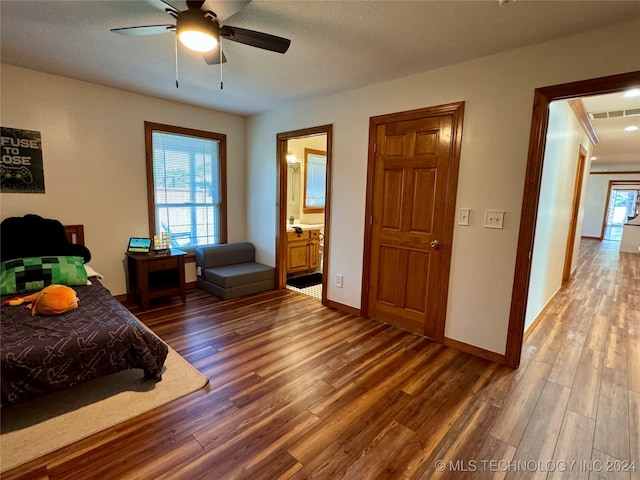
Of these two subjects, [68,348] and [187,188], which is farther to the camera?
[187,188]

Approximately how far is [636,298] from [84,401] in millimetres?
6448

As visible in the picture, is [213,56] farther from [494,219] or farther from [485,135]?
[494,219]

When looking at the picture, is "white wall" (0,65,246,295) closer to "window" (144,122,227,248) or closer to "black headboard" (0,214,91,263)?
"window" (144,122,227,248)

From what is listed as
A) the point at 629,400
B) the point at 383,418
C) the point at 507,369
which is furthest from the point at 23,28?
the point at 629,400

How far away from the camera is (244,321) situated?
3480 millimetres

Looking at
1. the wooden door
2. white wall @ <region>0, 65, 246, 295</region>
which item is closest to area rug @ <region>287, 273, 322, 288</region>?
the wooden door

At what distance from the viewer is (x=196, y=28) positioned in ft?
5.94

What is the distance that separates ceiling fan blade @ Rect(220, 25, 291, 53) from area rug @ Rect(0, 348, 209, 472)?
2.36m

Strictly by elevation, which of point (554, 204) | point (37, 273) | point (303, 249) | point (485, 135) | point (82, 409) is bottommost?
point (82, 409)

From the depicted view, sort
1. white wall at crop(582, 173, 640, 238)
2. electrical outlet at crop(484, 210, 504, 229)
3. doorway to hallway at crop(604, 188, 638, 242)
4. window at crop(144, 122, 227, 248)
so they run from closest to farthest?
electrical outlet at crop(484, 210, 504, 229), window at crop(144, 122, 227, 248), white wall at crop(582, 173, 640, 238), doorway to hallway at crop(604, 188, 638, 242)

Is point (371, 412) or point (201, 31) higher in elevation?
point (201, 31)

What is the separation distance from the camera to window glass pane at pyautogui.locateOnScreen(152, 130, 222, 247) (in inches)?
166

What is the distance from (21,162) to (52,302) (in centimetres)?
186

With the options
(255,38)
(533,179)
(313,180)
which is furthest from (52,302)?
(313,180)
